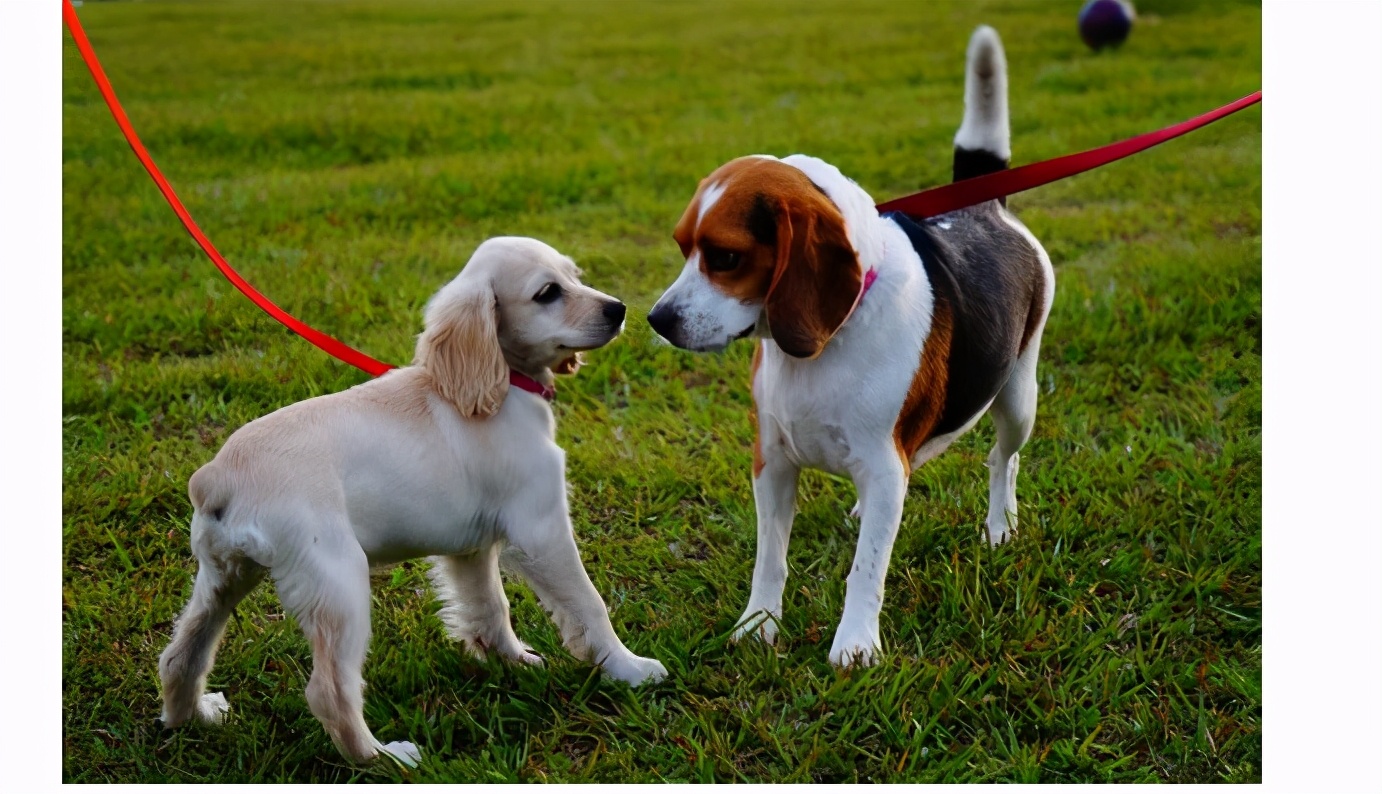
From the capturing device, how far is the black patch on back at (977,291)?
3.43 m

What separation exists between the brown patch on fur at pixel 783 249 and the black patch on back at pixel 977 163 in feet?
3.46

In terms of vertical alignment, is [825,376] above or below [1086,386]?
above

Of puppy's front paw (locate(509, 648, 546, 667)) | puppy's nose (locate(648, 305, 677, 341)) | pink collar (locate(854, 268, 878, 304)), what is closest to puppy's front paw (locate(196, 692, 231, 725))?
puppy's front paw (locate(509, 648, 546, 667))

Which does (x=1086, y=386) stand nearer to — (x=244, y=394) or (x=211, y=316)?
(x=244, y=394)

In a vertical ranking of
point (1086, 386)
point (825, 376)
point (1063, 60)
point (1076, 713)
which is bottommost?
point (1076, 713)

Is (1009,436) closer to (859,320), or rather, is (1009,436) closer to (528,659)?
(859,320)

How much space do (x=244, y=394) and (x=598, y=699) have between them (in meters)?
2.61

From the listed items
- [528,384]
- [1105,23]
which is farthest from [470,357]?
[1105,23]

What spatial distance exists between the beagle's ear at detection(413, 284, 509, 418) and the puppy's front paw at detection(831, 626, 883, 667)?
114 centimetres

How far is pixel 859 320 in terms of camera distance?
321cm

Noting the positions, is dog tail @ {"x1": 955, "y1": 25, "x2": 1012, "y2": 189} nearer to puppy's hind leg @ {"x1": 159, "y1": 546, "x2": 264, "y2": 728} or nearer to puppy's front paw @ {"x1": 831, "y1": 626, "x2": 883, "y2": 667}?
puppy's front paw @ {"x1": 831, "y1": 626, "x2": 883, "y2": 667}

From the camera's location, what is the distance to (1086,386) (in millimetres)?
5254

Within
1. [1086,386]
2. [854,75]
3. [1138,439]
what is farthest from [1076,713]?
[854,75]

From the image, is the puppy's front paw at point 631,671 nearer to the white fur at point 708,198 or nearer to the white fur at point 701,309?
the white fur at point 701,309
